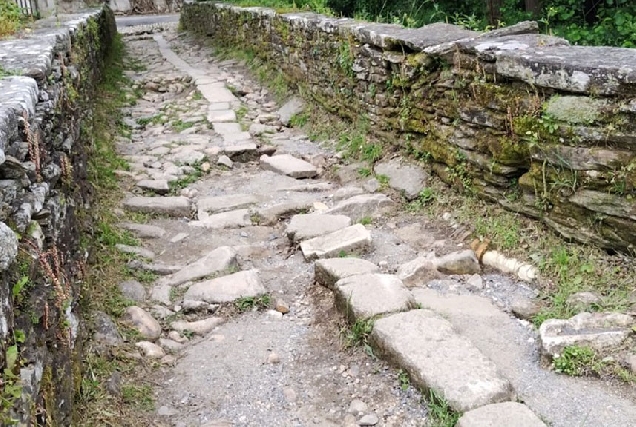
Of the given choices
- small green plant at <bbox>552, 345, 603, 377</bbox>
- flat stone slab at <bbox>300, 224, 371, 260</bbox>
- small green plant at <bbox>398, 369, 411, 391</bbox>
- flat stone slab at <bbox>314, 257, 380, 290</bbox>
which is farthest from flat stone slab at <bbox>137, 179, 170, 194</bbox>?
small green plant at <bbox>552, 345, 603, 377</bbox>

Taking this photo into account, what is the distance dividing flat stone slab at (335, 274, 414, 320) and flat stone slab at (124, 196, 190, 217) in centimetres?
238

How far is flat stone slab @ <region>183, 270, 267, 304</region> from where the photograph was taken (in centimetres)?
416

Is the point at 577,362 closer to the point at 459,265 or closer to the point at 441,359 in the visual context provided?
the point at 441,359

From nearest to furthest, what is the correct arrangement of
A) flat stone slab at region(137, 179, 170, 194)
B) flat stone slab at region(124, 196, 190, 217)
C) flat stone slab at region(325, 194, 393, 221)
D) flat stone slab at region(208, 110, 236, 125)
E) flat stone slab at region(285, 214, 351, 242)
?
flat stone slab at region(285, 214, 351, 242), flat stone slab at region(325, 194, 393, 221), flat stone slab at region(124, 196, 190, 217), flat stone slab at region(137, 179, 170, 194), flat stone slab at region(208, 110, 236, 125)

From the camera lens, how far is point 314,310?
4.00 metres

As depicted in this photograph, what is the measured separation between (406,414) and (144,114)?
7.11 meters

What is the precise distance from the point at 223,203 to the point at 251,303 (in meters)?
1.99

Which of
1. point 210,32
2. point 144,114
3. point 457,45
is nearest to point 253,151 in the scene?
point 144,114

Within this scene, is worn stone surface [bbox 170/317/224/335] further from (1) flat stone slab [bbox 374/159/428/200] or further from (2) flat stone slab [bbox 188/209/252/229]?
(1) flat stone slab [bbox 374/159/428/200]

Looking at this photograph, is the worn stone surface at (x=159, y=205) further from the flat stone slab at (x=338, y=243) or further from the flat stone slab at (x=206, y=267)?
the flat stone slab at (x=338, y=243)

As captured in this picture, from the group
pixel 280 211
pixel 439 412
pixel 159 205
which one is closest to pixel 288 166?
pixel 280 211

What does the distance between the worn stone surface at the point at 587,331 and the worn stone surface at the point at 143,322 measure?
213cm

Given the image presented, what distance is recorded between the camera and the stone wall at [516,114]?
3.71m

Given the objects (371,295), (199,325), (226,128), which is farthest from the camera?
(226,128)
